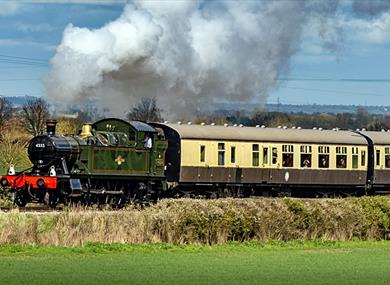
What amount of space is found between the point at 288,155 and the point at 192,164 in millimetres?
5956

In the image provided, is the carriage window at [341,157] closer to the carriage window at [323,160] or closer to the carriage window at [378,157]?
the carriage window at [323,160]

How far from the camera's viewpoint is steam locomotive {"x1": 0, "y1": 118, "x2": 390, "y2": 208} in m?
36.8

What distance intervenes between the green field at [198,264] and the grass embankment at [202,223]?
2.40 feet

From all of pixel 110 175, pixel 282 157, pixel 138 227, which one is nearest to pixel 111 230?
pixel 138 227

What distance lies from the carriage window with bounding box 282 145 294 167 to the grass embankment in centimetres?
1407

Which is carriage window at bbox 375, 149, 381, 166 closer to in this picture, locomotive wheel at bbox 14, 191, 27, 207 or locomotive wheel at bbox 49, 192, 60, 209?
locomotive wheel at bbox 49, 192, 60, 209

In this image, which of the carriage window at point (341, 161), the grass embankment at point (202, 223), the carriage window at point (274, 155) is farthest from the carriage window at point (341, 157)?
the grass embankment at point (202, 223)

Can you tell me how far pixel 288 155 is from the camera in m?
43.5

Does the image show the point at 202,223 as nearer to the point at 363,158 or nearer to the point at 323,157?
the point at 323,157

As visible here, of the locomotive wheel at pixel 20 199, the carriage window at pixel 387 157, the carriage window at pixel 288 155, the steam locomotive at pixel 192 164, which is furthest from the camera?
the carriage window at pixel 387 157

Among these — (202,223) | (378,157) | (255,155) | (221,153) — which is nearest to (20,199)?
(221,153)

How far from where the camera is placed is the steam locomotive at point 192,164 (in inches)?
1449

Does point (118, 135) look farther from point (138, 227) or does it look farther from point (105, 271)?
point (105, 271)

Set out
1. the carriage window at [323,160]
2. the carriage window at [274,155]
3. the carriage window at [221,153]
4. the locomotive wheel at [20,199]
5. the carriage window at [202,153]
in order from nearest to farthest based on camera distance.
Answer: the locomotive wheel at [20,199] < the carriage window at [202,153] < the carriage window at [221,153] < the carriage window at [274,155] < the carriage window at [323,160]
